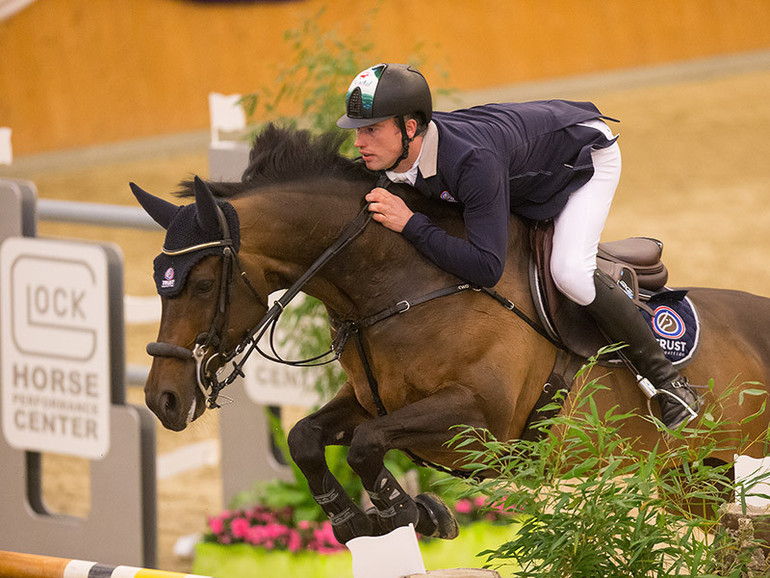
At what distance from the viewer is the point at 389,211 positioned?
3365mm

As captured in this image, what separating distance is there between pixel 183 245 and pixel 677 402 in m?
1.65

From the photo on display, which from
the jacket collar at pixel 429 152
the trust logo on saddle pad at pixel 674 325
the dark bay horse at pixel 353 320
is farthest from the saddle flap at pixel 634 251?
the jacket collar at pixel 429 152

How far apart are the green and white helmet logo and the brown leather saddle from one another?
749 mm

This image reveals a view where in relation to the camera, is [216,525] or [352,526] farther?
[216,525]

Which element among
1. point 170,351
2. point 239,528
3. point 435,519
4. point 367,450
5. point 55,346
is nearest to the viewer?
point 170,351

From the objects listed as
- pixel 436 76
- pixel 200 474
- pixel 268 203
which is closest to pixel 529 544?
pixel 268 203

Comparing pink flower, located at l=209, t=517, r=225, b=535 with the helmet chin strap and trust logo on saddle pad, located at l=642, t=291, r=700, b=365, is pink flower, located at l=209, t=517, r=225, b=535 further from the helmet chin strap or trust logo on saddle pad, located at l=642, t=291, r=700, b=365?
the helmet chin strap

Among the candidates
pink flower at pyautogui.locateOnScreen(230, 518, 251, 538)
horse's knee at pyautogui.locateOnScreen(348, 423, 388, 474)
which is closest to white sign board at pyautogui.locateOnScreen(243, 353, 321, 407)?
pink flower at pyautogui.locateOnScreen(230, 518, 251, 538)

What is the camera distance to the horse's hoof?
3.57 meters

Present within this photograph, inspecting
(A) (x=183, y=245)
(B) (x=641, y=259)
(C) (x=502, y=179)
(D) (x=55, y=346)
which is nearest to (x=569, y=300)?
(B) (x=641, y=259)

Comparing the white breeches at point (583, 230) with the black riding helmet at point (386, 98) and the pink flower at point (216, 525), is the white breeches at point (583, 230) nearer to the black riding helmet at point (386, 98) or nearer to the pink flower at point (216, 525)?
the black riding helmet at point (386, 98)

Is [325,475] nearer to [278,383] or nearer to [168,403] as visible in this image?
[168,403]

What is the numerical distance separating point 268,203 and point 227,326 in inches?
15.6

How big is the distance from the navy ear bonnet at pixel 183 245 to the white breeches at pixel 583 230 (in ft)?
3.34
